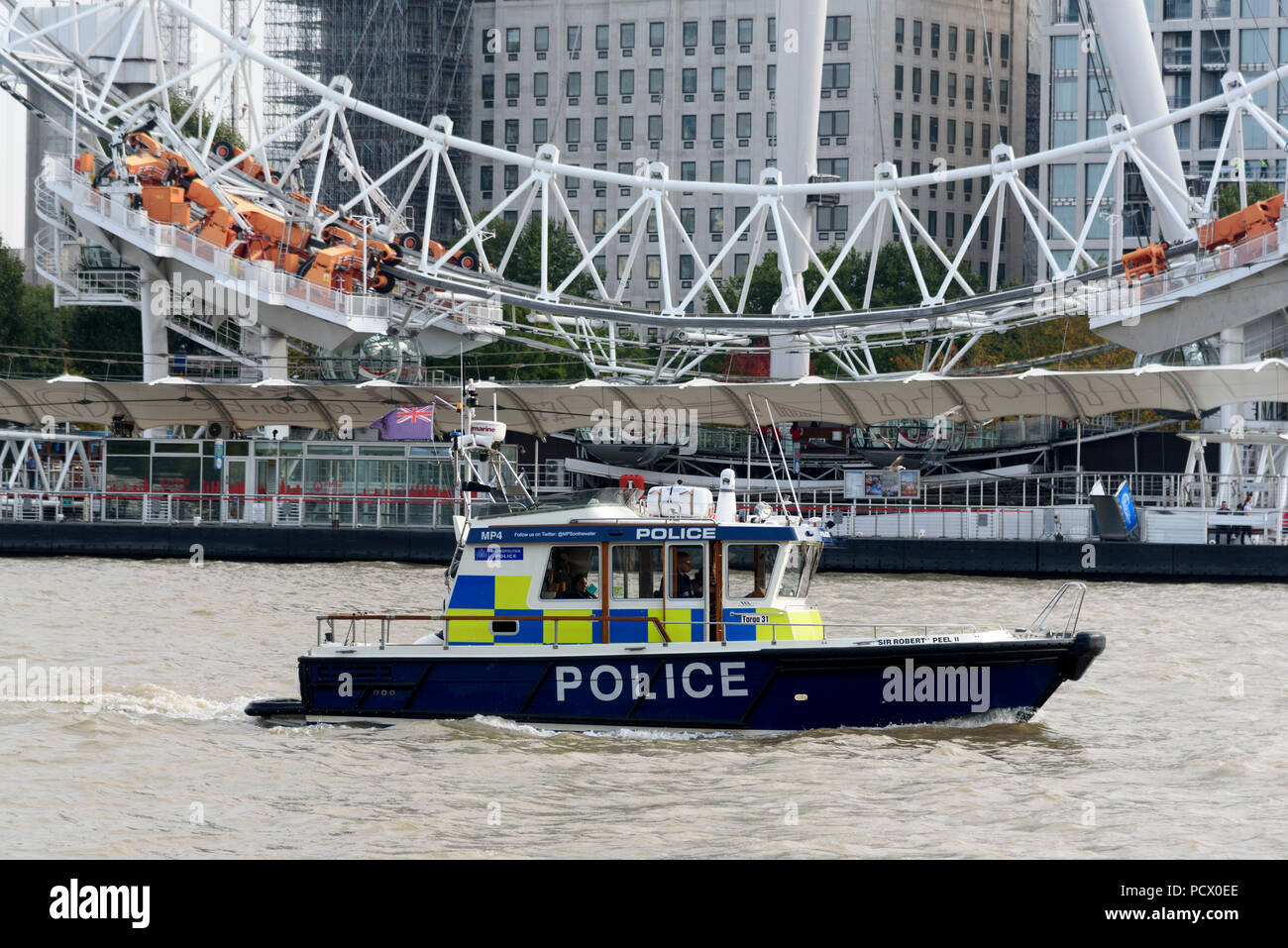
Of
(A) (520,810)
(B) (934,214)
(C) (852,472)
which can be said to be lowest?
(A) (520,810)

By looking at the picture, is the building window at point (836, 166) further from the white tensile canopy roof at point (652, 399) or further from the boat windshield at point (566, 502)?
the boat windshield at point (566, 502)

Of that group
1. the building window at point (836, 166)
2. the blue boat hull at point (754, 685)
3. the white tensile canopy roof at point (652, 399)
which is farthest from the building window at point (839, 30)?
the blue boat hull at point (754, 685)

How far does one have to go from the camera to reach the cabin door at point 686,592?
2325 centimetres

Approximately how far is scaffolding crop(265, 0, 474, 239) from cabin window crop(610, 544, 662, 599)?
9920 centimetres

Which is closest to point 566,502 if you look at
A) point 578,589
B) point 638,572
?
point 578,589

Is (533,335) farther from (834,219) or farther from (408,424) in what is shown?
(834,219)

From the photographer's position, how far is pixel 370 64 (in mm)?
123750

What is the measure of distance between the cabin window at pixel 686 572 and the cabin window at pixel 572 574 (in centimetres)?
99

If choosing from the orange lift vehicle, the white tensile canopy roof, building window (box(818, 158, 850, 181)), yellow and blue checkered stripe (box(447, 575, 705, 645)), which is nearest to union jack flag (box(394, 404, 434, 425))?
the white tensile canopy roof

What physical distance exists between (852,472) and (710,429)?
10.1 m

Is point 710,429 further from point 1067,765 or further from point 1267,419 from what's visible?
point 1067,765

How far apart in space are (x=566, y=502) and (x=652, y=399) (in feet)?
138

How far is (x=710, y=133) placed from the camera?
447 ft
